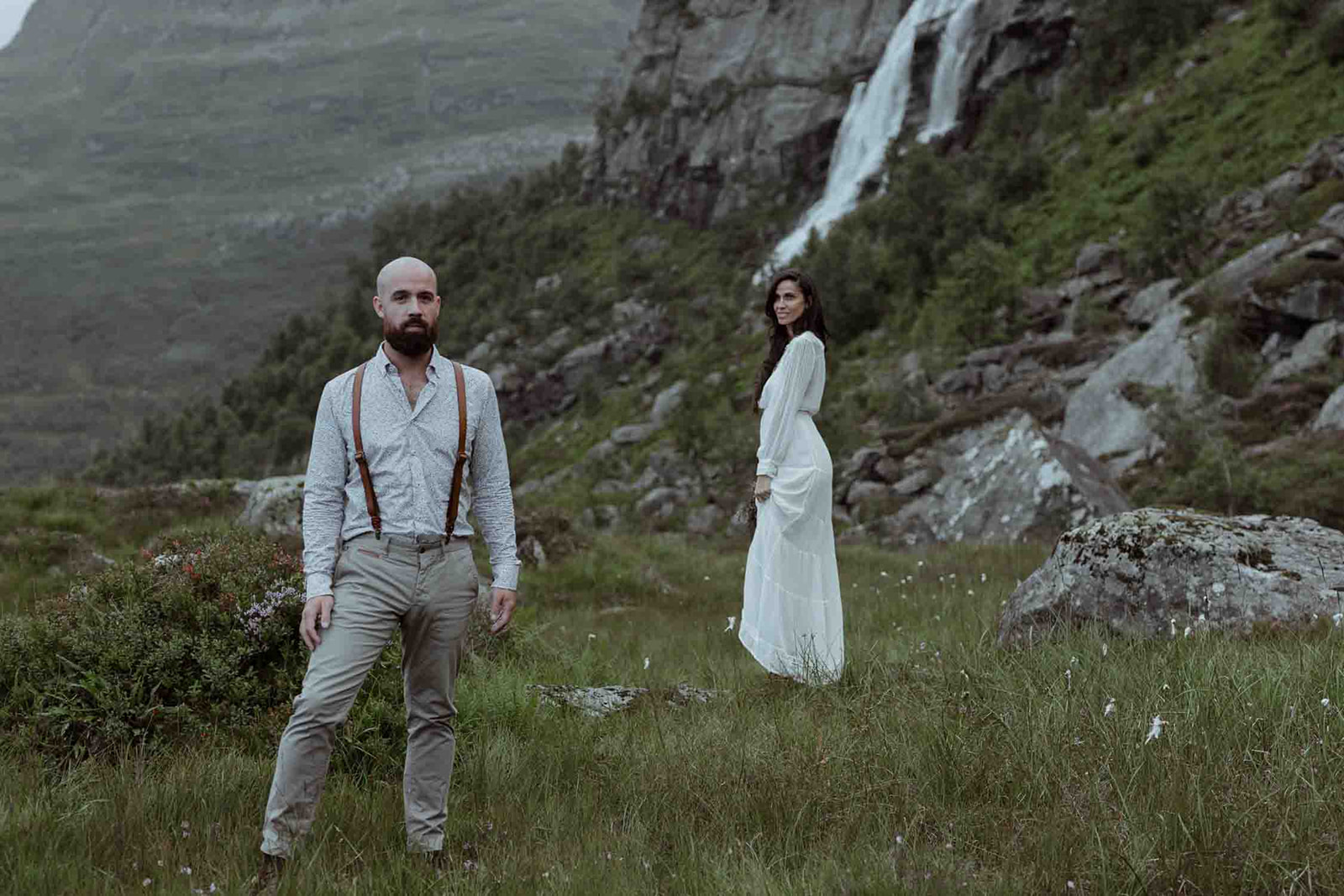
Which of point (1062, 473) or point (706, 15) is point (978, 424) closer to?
point (1062, 473)

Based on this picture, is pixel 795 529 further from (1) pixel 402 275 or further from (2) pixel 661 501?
(2) pixel 661 501

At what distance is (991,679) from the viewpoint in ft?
18.0

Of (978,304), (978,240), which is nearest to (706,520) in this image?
(978,304)

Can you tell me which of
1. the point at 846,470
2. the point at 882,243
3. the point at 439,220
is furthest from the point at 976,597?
the point at 439,220

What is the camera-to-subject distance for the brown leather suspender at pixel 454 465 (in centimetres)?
413

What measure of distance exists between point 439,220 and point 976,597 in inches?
4099

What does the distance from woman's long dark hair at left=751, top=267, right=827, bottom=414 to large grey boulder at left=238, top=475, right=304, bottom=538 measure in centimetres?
732

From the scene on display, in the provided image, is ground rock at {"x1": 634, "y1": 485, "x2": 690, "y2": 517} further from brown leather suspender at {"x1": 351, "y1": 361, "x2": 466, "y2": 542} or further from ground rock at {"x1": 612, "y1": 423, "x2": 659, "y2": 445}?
Result: brown leather suspender at {"x1": 351, "y1": 361, "x2": 466, "y2": 542}

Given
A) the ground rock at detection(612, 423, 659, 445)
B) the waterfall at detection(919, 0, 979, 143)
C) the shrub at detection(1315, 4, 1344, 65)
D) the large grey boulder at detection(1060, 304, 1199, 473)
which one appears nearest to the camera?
the large grey boulder at detection(1060, 304, 1199, 473)

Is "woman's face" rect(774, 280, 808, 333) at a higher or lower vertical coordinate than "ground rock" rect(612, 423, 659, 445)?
higher

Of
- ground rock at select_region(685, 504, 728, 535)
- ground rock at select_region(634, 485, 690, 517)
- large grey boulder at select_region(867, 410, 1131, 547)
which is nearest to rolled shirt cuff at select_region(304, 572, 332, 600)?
large grey boulder at select_region(867, 410, 1131, 547)

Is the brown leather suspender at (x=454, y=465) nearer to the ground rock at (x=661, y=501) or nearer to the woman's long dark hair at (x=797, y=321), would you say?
the woman's long dark hair at (x=797, y=321)

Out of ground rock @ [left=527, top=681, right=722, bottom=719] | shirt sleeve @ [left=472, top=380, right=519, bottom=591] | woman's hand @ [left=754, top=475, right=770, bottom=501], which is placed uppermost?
shirt sleeve @ [left=472, top=380, right=519, bottom=591]

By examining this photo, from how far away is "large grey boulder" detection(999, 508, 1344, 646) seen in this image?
20.5 feet
